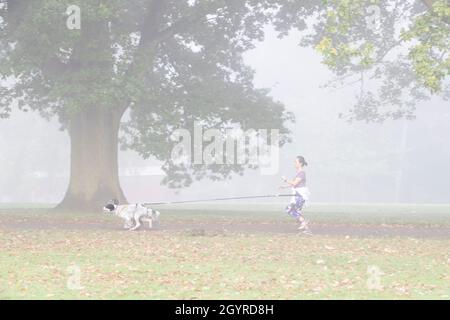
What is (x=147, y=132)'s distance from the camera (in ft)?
107

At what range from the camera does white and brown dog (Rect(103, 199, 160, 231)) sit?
21.6m

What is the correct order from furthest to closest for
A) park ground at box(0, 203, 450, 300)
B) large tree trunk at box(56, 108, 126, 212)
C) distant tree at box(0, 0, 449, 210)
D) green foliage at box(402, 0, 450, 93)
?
large tree trunk at box(56, 108, 126, 212), distant tree at box(0, 0, 449, 210), green foliage at box(402, 0, 450, 93), park ground at box(0, 203, 450, 300)

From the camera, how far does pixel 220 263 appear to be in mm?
15312

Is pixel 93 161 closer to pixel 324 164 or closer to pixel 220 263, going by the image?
pixel 220 263

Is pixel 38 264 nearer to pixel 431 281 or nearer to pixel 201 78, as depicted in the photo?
pixel 431 281

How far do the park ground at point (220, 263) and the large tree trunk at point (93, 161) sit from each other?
702cm

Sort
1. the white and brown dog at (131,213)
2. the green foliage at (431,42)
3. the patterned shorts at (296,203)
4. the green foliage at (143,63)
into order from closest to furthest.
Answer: the green foliage at (431,42)
the patterned shorts at (296,203)
the white and brown dog at (131,213)
the green foliage at (143,63)

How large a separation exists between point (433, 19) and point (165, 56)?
60.2ft

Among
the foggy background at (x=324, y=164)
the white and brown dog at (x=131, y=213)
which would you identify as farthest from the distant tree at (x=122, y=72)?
Result: the foggy background at (x=324, y=164)

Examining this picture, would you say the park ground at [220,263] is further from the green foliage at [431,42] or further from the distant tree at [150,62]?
the distant tree at [150,62]

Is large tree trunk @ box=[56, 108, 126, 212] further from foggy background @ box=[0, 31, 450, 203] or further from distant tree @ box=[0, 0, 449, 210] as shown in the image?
foggy background @ box=[0, 31, 450, 203]

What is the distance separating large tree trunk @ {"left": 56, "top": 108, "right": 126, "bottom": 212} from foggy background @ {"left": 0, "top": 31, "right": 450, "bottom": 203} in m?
52.9

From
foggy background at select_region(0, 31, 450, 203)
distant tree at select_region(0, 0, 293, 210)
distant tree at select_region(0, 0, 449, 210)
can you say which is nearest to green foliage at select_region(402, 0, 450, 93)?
distant tree at select_region(0, 0, 449, 210)

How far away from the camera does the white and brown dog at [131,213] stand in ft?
70.9
